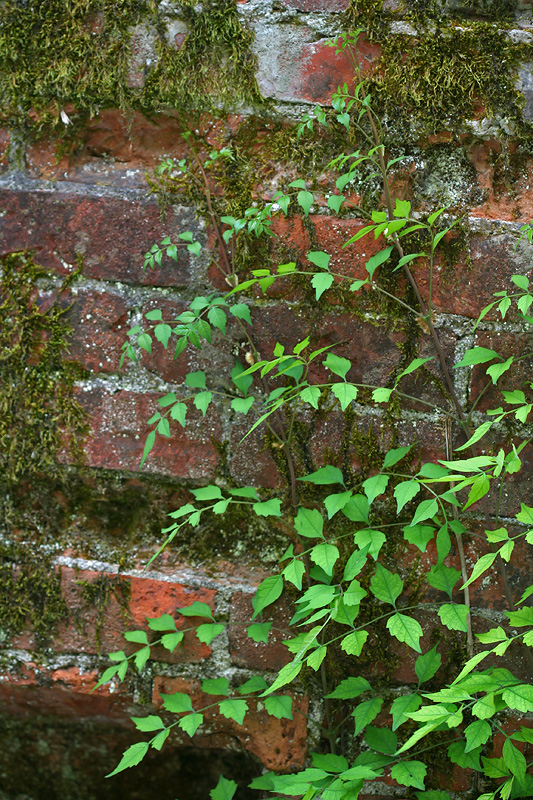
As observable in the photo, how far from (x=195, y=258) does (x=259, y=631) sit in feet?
1.83

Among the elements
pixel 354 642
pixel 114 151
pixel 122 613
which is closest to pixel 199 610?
pixel 122 613

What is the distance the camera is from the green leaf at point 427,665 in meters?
0.84

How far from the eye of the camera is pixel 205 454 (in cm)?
93

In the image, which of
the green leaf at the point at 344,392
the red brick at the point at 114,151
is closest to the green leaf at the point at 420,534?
the green leaf at the point at 344,392

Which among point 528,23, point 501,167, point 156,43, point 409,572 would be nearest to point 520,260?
point 501,167

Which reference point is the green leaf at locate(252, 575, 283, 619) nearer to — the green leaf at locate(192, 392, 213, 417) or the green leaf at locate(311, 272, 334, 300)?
the green leaf at locate(192, 392, 213, 417)

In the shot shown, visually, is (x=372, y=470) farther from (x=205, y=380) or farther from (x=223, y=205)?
(x=223, y=205)

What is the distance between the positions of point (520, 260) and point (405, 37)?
0.37 metres

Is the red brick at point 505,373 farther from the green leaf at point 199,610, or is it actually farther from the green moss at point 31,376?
the green moss at point 31,376

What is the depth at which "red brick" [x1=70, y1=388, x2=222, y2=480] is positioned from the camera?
0.93m

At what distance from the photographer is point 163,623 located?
0.90 meters

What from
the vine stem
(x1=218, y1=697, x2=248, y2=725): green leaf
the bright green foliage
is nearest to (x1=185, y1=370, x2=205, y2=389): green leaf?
the bright green foliage

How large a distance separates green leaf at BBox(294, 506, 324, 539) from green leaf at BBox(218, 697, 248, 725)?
0.81 feet

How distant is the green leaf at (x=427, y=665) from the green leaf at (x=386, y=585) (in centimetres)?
10
